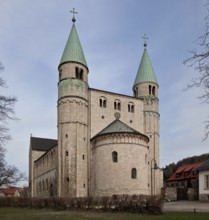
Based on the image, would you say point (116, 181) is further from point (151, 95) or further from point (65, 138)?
point (151, 95)

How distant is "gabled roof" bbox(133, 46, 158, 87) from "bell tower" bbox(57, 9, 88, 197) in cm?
1220

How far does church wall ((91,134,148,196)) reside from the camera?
4400cm

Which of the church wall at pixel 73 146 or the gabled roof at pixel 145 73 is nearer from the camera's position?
the church wall at pixel 73 146

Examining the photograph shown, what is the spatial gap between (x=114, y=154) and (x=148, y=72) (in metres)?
21.1

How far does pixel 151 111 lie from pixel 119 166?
1643 cm

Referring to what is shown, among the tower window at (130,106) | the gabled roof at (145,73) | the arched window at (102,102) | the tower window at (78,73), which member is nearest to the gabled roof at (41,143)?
the gabled roof at (145,73)

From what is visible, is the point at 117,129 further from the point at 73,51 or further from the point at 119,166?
the point at 73,51

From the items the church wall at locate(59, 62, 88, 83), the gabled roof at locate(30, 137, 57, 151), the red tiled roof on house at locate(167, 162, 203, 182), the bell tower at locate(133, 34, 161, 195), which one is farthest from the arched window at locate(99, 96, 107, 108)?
the gabled roof at locate(30, 137, 57, 151)

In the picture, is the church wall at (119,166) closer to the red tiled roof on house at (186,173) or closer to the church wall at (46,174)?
the church wall at (46,174)

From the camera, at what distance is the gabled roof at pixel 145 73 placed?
6000 centimetres

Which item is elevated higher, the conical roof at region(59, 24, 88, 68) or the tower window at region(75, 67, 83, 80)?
the conical roof at region(59, 24, 88, 68)

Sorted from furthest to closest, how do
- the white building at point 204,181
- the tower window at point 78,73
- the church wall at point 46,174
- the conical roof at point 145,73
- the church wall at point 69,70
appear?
the conical roof at point 145,73, the church wall at point 46,174, the tower window at point 78,73, the church wall at point 69,70, the white building at point 204,181

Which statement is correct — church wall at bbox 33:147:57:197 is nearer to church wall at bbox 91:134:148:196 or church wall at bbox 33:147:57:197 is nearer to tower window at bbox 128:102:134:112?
church wall at bbox 91:134:148:196

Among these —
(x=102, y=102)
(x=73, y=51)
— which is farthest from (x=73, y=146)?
(x=73, y=51)
